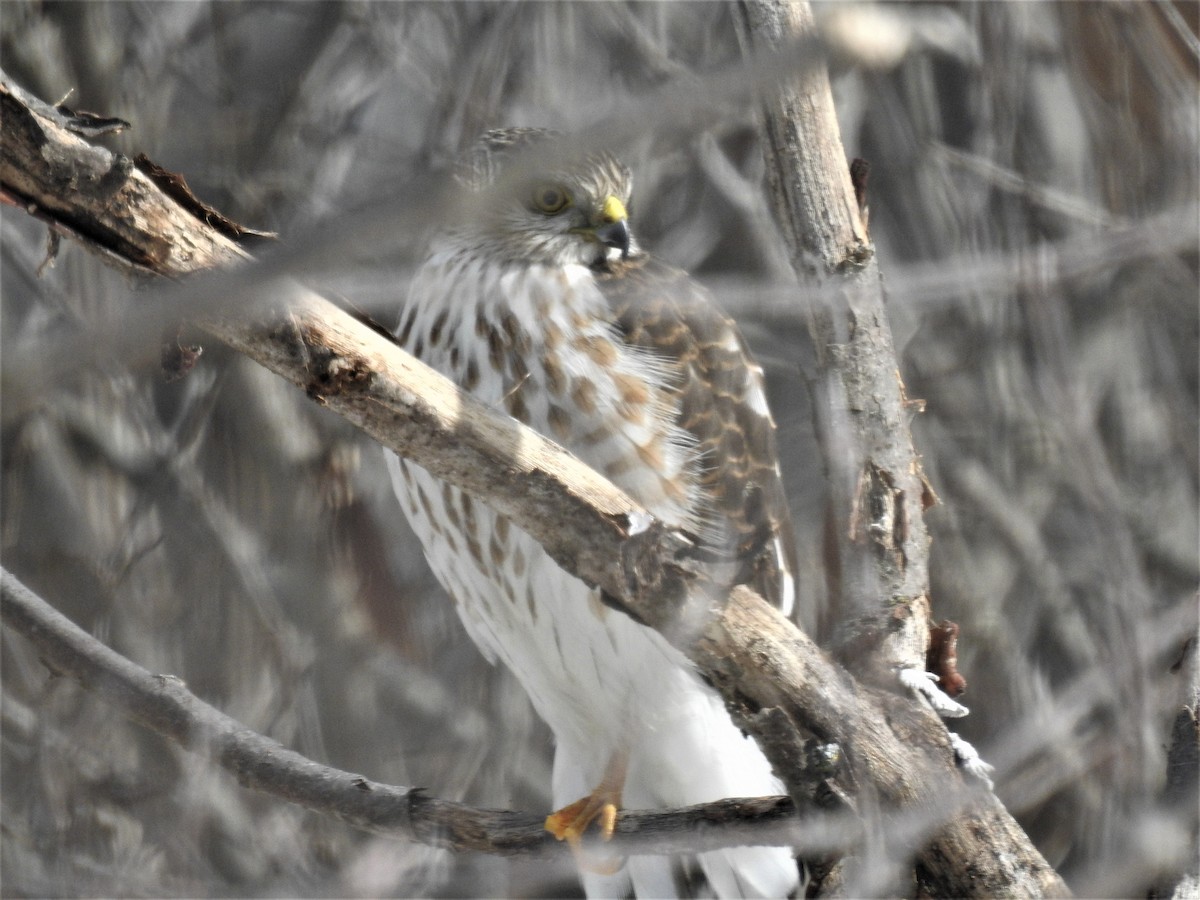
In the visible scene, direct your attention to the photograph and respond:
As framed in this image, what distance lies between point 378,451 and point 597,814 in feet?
6.97

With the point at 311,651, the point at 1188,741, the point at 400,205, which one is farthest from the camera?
the point at 311,651

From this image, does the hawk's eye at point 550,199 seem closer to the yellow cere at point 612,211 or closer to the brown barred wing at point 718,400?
the yellow cere at point 612,211

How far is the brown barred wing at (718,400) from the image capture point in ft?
9.61

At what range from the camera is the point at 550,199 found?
128 inches

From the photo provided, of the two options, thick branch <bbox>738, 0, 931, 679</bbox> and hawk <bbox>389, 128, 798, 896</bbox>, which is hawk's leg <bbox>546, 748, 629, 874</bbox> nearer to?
A: hawk <bbox>389, 128, 798, 896</bbox>

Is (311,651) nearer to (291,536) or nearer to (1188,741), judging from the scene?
(291,536)

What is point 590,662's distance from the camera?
10.1 ft

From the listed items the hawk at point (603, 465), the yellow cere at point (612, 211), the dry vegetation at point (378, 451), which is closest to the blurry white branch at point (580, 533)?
the hawk at point (603, 465)

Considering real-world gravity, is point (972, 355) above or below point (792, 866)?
above

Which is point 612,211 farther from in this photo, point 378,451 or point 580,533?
point 378,451

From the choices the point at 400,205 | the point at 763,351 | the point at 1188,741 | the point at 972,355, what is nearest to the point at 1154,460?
the point at 972,355

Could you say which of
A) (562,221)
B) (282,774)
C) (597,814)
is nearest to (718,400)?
(562,221)

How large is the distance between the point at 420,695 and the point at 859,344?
2535 mm

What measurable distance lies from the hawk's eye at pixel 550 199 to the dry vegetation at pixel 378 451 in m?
0.56
